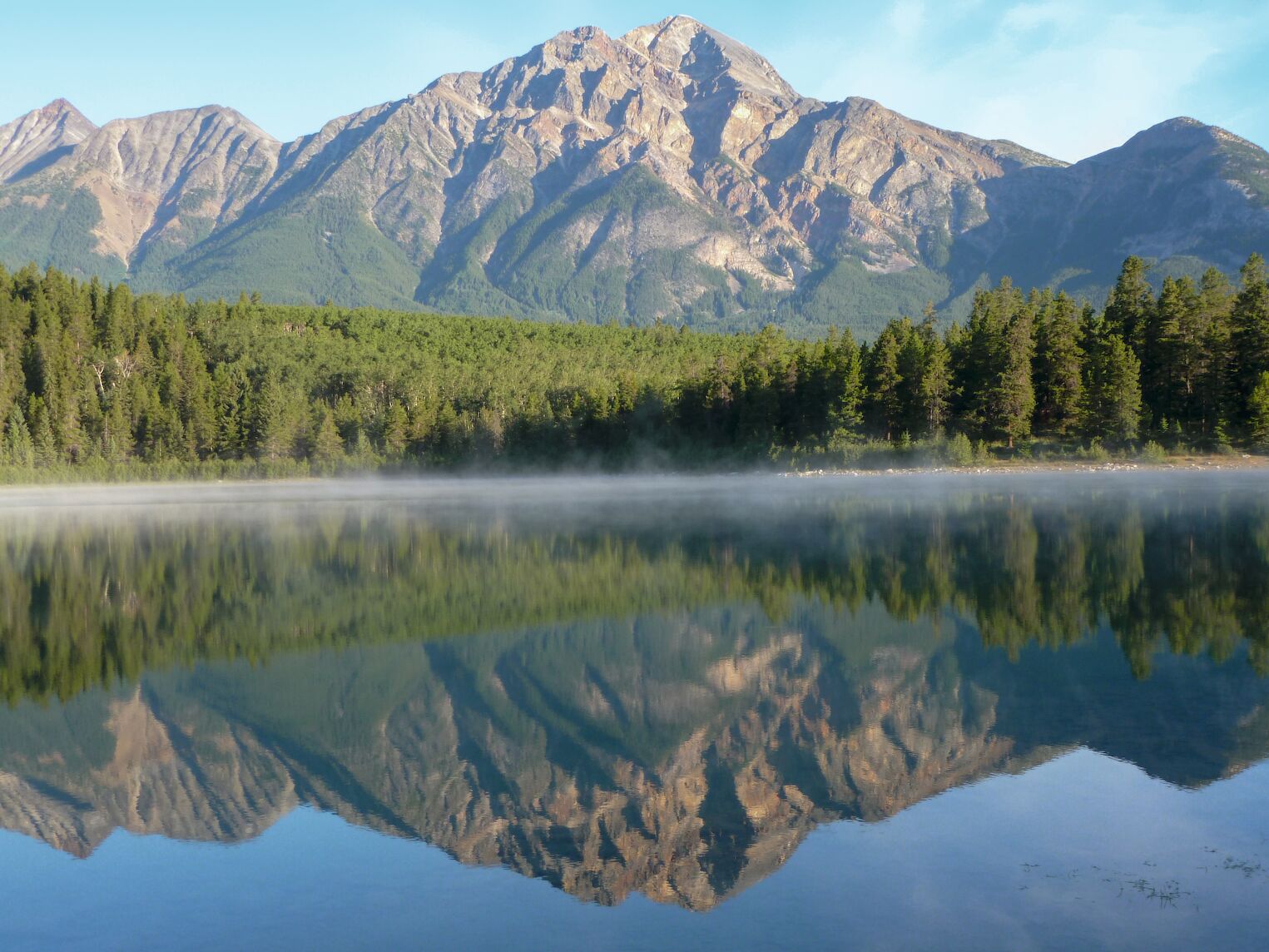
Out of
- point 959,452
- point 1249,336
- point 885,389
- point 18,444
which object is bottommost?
point 18,444

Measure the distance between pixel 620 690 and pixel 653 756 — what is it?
10.4ft

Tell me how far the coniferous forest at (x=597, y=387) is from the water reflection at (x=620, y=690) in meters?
49.6

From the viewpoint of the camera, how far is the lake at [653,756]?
29.7ft

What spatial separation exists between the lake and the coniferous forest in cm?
5253

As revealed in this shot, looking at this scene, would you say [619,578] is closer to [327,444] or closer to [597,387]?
[597,387]

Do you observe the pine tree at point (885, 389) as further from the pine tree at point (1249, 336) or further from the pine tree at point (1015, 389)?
the pine tree at point (1249, 336)

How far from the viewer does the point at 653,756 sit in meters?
13.0

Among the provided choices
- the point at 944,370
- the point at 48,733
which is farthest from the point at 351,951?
the point at 944,370

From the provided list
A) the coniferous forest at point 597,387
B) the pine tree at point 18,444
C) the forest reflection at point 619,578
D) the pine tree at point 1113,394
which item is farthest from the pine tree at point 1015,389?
the pine tree at point 18,444

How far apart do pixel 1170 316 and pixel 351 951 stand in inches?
3272

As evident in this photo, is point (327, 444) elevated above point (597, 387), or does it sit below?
below

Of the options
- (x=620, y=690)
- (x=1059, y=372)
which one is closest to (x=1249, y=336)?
(x=1059, y=372)

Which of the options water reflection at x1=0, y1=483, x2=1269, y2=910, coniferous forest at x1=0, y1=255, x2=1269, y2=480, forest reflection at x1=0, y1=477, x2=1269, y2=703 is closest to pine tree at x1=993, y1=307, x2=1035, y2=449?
coniferous forest at x1=0, y1=255, x2=1269, y2=480

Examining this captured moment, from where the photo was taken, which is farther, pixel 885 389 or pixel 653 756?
pixel 885 389
